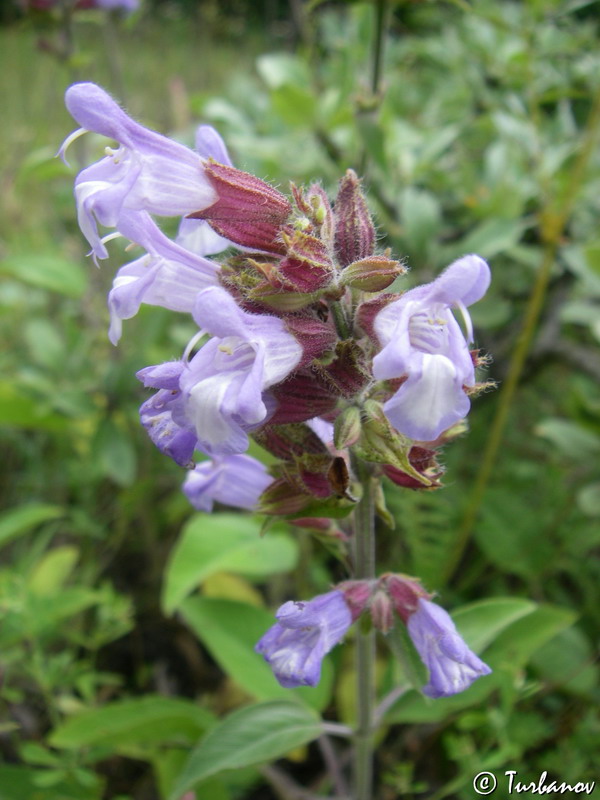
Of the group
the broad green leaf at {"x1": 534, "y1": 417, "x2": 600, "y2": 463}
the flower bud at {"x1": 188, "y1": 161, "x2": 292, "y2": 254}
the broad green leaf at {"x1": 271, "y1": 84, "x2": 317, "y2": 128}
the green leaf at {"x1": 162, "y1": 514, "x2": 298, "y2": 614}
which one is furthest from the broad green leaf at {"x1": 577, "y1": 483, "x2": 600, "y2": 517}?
the broad green leaf at {"x1": 271, "y1": 84, "x2": 317, "y2": 128}

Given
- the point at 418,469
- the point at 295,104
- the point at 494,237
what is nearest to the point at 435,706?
the point at 418,469

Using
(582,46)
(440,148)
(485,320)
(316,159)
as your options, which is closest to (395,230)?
(440,148)

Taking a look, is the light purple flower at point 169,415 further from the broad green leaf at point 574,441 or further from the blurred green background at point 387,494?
the broad green leaf at point 574,441

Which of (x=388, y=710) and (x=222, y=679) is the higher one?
(x=388, y=710)

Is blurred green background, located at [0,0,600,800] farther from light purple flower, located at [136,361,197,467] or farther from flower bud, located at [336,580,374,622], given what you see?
light purple flower, located at [136,361,197,467]

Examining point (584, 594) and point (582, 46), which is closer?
point (584, 594)

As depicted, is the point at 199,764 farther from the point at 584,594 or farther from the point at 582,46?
the point at 582,46

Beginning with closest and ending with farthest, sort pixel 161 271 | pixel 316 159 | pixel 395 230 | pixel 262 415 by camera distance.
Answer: pixel 262 415 → pixel 161 271 → pixel 395 230 → pixel 316 159
